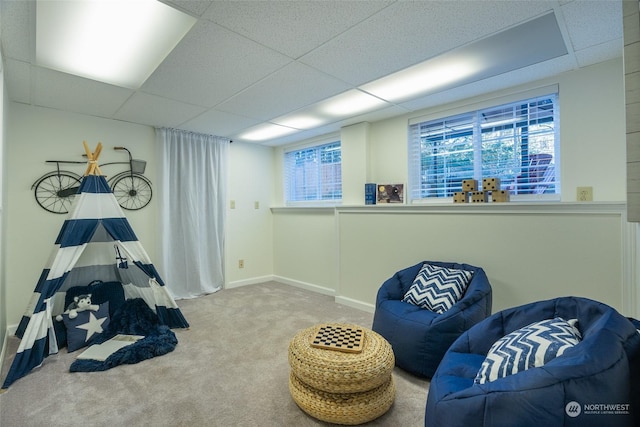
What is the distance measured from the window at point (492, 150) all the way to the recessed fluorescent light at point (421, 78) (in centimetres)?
62

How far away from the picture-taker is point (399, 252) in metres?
3.28

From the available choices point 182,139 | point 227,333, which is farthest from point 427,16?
point 182,139

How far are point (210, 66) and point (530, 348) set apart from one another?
2.59m

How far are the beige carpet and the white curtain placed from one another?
50.0 inches

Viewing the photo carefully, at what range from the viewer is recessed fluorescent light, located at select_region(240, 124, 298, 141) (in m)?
3.98

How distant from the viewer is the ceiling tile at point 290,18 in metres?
1.63

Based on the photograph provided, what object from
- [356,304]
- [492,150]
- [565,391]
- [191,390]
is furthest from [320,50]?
[356,304]

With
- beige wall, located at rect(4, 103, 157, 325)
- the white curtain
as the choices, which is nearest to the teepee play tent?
beige wall, located at rect(4, 103, 157, 325)

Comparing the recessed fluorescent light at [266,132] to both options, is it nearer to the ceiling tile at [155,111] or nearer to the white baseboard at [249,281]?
the ceiling tile at [155,111]

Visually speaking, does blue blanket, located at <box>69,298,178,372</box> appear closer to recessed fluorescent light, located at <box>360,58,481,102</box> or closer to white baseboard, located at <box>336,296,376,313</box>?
white baseboard, located at <box>336,296,376,313</box>

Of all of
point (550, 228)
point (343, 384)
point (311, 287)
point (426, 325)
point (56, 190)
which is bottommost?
point (311, 287)

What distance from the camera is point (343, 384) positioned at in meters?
1.60

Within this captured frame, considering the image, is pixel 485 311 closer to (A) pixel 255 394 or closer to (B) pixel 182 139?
(A) pixel 255 394

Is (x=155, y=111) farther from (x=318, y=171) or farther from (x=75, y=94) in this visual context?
(x=318, y=171)
